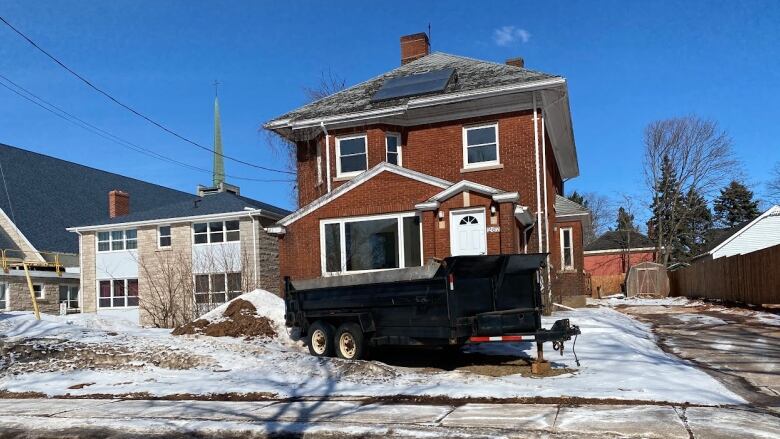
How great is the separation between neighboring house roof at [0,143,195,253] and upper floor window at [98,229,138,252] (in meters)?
1.45

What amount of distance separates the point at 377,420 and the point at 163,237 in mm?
27828

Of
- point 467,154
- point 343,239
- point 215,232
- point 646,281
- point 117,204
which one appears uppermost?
point 117,204

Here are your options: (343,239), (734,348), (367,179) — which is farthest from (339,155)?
(734,348)

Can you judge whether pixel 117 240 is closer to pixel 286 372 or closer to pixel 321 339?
pixel 321 339

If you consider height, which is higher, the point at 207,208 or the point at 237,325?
the point at 207,208

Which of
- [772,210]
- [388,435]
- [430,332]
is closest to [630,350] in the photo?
[430,332]

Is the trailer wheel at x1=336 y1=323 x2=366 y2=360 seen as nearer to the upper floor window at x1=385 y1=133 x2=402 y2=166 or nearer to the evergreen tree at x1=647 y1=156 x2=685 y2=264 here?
the upper floor window at x1=385 y1=133 x2=402 y2=166

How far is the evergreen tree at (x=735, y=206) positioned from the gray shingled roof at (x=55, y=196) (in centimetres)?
5281

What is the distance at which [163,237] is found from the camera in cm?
3266

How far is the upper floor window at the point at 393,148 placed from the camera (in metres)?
21.8

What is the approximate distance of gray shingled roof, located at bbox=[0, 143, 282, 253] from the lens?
37375 mm

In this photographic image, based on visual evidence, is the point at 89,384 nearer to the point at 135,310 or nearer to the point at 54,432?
the point at 54,432

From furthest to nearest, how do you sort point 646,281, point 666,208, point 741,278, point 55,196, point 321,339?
point 666,208, point 646,281, point 55,196, point 741,278, point 321,339

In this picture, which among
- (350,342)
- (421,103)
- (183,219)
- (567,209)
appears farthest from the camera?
(183,219)
